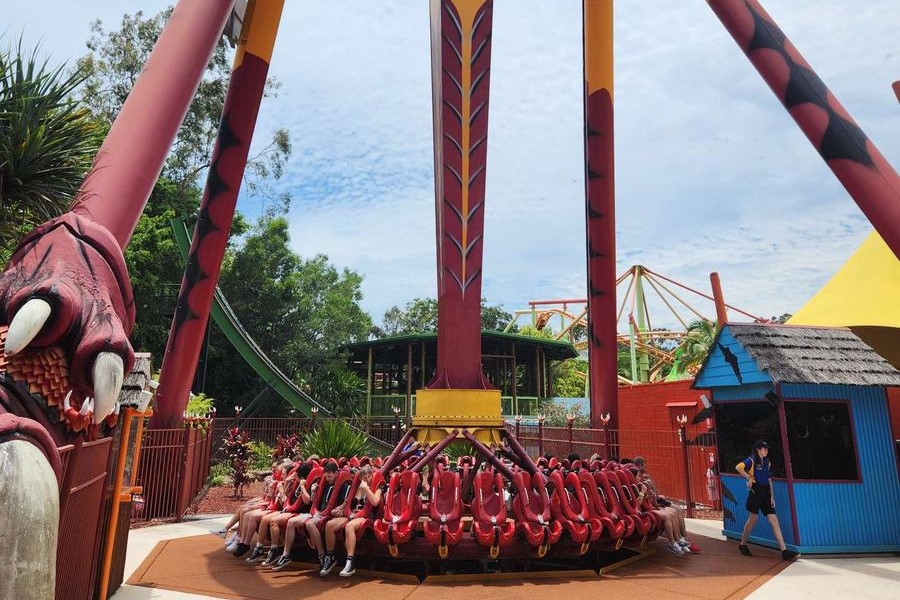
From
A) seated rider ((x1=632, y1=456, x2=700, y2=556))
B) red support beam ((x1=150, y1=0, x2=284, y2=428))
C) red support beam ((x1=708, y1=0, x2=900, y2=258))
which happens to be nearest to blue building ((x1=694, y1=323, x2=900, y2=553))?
seated rider ((x1=632, y1=456, x2=700, y2=556))

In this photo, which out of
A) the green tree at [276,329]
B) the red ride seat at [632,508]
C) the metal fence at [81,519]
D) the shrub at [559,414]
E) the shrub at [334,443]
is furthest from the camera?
the green tree at [276,329]

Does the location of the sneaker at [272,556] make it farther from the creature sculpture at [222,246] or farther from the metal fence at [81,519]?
the metal fence at [81,519]

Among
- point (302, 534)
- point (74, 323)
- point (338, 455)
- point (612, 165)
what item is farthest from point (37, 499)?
point (612, 165)

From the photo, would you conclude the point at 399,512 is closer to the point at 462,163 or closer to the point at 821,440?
the point at 821,440

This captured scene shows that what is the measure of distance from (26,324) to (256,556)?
241 inches

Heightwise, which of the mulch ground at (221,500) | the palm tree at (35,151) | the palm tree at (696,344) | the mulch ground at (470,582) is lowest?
the mulch ground at (221,500)

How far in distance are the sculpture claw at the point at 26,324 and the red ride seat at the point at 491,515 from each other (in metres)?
5.53

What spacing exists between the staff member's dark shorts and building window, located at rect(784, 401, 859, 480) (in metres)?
0.70

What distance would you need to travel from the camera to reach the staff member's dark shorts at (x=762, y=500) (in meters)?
8.60

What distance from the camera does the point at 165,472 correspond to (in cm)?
1194

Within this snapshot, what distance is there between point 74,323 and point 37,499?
1.04 meters

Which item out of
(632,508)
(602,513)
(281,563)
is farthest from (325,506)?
(632,508)

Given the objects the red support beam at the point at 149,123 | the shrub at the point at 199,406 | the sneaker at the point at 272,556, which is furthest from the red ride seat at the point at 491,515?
the shrub at the point at 199,406

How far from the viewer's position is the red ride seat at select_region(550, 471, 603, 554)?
7438 mm
